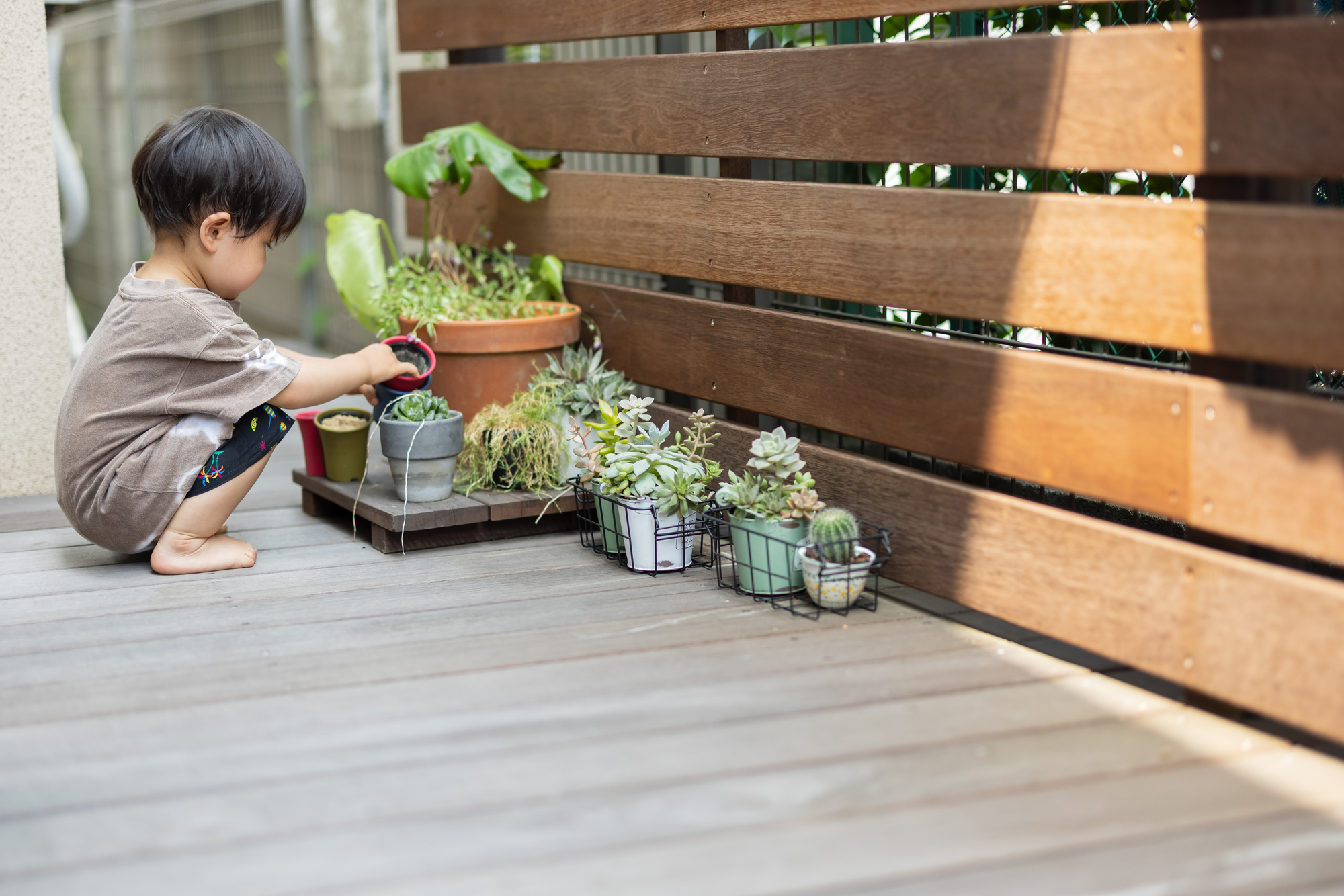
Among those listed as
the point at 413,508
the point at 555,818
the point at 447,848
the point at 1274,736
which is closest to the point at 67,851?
the point at 447,848

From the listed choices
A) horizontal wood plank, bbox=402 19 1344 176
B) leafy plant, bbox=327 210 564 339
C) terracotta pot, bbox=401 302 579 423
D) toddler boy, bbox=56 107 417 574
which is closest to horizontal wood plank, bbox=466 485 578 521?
terracotta pot, bbox=401 302 579 423

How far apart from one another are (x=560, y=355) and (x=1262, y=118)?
6.26 feet

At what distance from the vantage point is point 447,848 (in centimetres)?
155

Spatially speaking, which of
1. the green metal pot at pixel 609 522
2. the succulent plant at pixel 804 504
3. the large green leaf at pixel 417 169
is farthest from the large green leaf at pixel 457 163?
the succulent plant at pixel 804 504

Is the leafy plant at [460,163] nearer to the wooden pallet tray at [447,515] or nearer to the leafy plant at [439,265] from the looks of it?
the leafy plant at [439,265]

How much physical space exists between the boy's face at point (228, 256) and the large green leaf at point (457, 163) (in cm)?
64

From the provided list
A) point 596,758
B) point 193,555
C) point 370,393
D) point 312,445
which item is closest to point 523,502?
point 370,393

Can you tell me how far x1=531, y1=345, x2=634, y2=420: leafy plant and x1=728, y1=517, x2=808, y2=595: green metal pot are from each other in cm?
56

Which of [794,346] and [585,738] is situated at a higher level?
[794,346]

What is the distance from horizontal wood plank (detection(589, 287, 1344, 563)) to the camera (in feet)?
5.72

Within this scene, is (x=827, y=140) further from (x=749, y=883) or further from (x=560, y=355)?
(x=749, y=883)

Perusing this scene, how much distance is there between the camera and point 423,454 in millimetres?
2771

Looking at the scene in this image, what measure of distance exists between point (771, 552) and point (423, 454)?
2.68 ft

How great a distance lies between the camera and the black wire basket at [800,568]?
2.36 meters
